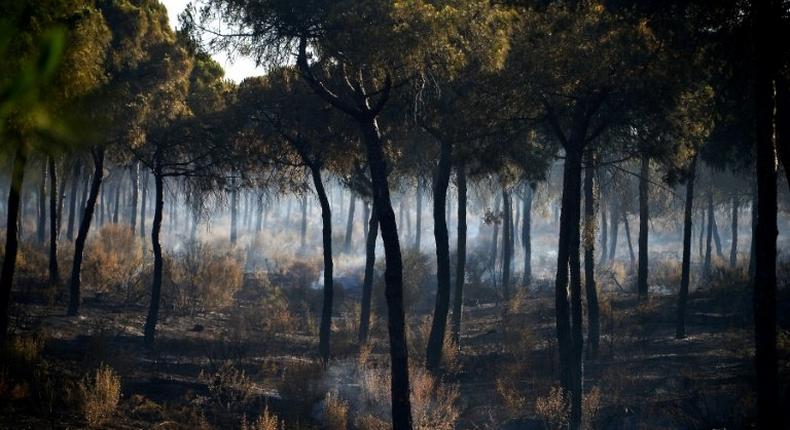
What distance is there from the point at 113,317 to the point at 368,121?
36.8 feet

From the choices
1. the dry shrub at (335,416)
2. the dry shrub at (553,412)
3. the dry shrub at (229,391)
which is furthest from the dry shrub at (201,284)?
the dry shrub at (553,412)

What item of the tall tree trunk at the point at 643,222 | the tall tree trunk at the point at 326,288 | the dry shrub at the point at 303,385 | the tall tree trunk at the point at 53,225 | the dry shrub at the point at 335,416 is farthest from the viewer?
the tall tree trunk at the point at 643,222

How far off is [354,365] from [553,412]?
5.14 m

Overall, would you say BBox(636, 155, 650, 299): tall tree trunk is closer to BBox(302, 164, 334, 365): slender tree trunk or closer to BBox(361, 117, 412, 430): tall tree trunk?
BBox(302, 164, 334, 365): slender tree trunk

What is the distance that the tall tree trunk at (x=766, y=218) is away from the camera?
27.9ft

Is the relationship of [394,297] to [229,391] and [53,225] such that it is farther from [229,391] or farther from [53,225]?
[53,225]

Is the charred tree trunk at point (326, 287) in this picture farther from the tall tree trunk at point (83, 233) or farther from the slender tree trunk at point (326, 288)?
the tall tree trunk at point (83, 233)

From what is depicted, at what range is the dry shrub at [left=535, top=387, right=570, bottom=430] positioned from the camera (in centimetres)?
1091

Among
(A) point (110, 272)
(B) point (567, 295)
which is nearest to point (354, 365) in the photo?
(B) point (567, 295)

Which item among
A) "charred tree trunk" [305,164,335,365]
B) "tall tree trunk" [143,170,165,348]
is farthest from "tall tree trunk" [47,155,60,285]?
"charred tree trunk" [305,164,335,365]

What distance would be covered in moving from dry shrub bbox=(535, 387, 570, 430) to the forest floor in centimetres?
4

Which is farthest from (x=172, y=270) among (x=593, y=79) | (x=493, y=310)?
(x=593, y=79)

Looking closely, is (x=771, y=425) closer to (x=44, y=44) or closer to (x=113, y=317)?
(x=44, y=44)

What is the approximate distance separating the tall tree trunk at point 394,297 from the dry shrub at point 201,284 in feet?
42.0
